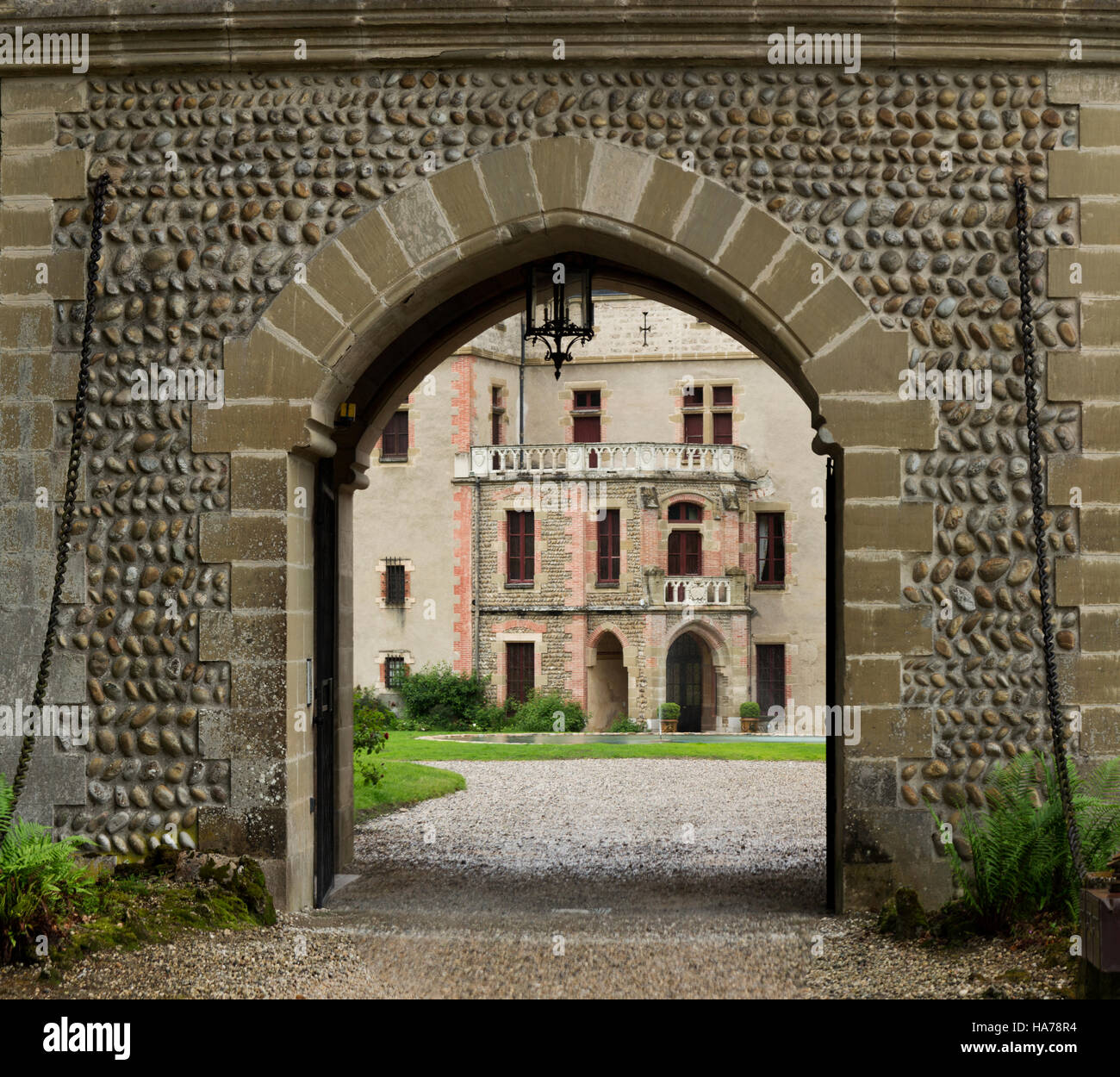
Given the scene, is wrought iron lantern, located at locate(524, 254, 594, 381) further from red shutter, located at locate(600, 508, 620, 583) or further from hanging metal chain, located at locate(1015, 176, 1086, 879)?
red shutter, located at locate(600, 508, 620, 583)

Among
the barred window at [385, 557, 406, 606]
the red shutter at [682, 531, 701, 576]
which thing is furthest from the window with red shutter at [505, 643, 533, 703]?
the red shutter at [682, 531, 701, 576]

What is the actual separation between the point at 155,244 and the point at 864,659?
3827 millimetres

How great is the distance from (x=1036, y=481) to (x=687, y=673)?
26781mm

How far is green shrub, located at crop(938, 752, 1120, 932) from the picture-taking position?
17.9 feet

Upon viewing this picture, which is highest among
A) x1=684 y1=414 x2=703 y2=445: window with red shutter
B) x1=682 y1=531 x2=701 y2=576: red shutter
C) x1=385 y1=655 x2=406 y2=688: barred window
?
x1=684 y1=414 x2=703 y2=445: window with red shutter

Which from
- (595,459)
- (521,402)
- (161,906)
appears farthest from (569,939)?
(521,402)

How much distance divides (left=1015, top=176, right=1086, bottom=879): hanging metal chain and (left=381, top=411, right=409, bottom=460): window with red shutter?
2698 cm

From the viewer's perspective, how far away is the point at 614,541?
3173 centimetres

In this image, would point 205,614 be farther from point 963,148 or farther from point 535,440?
point 535,440

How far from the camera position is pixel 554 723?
Answer: 2956 cm

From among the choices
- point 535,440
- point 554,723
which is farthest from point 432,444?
point 554,723

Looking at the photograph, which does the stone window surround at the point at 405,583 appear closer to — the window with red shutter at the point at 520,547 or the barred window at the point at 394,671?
the barred window at the point at 394,671

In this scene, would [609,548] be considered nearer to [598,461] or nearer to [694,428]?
[598,461]

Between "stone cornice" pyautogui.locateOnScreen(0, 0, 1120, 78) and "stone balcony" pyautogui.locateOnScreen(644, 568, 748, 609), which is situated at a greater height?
"stone cornice" pyautogui.locateOnScreen(0, 0, 1120, 78)
